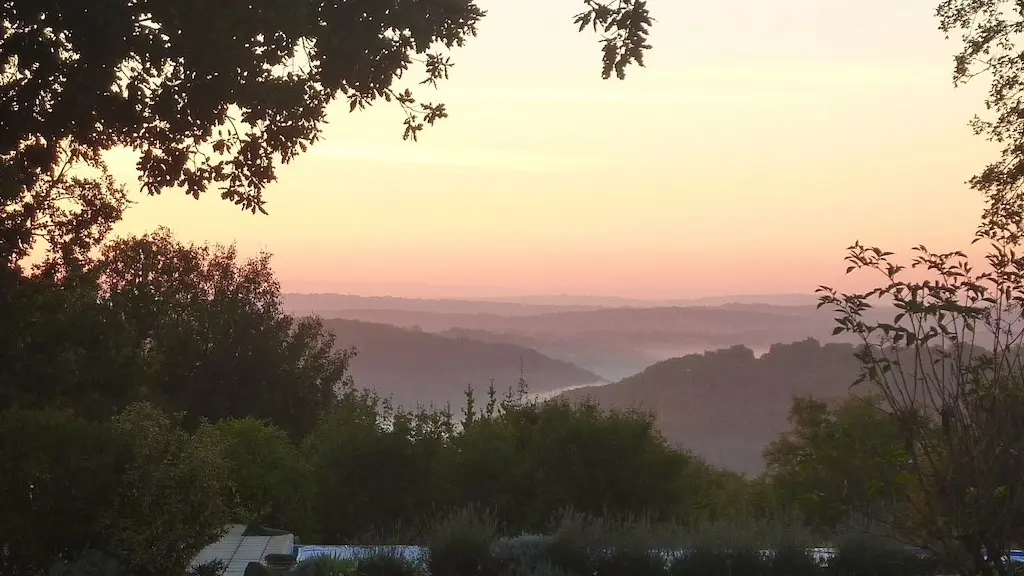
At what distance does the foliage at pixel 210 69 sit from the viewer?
8.33m

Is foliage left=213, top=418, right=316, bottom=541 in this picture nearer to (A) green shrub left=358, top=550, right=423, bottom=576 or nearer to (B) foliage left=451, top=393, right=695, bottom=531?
(B) foliage left=451, top=393, right=695, bottom=531

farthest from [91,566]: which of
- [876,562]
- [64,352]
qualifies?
[64,352]

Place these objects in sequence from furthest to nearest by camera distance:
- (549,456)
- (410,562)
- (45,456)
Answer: (549,456), (410,562), (45,456)

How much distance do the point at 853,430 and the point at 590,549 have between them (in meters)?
22.4

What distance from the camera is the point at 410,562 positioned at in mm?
9133

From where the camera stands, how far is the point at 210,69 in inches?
346

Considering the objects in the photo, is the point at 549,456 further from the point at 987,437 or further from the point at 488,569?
the point at 987,437

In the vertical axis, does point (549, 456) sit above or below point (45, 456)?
below

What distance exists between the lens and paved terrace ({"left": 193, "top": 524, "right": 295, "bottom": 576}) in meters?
9.69

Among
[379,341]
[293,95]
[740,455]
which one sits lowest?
[740,455]

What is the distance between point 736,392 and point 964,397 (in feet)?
493

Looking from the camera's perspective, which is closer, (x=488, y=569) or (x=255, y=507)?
(x=488, y=569)

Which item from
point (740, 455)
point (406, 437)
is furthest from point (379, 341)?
point (406, 437)

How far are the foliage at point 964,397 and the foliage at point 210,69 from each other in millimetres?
3626
